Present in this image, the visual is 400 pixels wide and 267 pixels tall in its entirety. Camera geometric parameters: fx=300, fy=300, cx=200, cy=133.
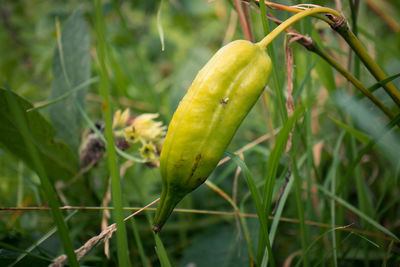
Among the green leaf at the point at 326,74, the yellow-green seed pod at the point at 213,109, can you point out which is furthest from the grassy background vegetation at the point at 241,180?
the yellow-green seed pod at the point at 213,109

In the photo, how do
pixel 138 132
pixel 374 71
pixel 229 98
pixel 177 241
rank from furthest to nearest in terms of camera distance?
pixel 177 241
pixel 138 132
pixel 374 71
pixel 229 98

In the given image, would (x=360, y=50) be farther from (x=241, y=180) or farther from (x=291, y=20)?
(x=241, y=180)

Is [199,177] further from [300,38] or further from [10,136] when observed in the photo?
[10,136]

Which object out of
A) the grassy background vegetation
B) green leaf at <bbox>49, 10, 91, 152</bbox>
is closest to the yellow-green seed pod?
the grassy background vegetation

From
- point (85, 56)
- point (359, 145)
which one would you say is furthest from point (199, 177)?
point (359, 145)

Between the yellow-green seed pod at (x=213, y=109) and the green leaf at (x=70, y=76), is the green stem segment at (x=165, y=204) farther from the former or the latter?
the green leaf at (x=70, y=76)

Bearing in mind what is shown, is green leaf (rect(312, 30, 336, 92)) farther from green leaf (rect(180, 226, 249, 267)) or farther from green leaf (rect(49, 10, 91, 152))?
green leaf (rect(49, 10, 91, 152))
